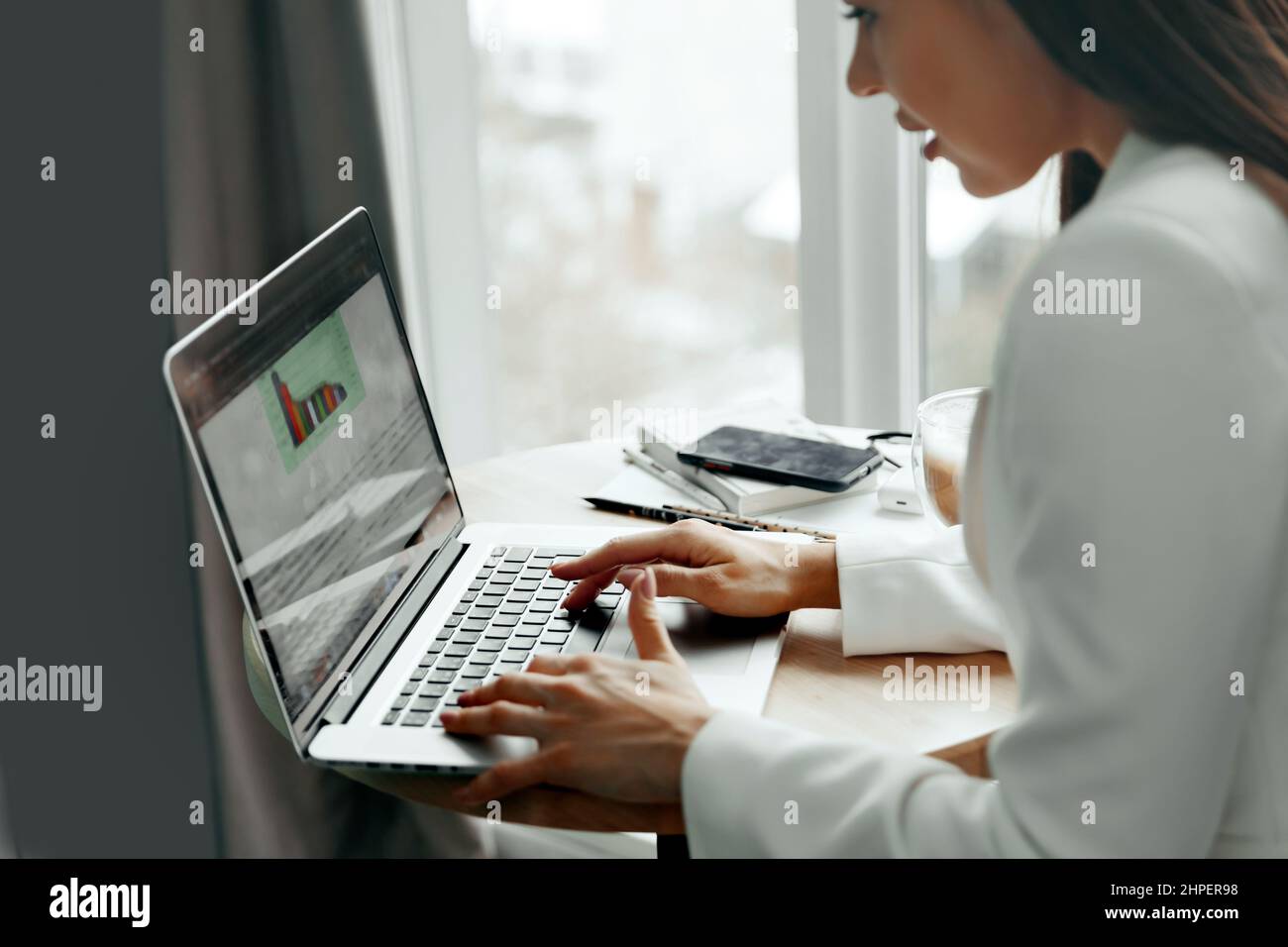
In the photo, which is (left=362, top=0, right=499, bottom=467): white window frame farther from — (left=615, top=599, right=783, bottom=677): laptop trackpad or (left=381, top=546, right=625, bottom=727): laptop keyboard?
(left=615, top=599, right=783, bottom=677): laptop trackpad

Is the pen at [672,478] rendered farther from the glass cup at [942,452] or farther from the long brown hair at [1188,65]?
the long brown hair at [1188,65]

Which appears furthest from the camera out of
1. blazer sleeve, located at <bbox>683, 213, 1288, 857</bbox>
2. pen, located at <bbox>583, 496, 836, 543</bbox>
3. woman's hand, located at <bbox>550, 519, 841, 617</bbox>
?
pen, located at <bbox>583, 496, 836, 543</bbox>

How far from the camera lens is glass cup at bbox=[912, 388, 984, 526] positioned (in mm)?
1124

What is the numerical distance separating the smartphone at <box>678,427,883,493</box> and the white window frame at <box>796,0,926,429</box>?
65cm

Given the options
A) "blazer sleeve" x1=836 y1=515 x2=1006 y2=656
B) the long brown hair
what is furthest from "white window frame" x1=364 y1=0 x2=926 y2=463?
the long brown hair

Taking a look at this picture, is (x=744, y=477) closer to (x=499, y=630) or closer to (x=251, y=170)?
(x=499, y=630)

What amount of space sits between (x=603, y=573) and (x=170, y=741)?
85cm

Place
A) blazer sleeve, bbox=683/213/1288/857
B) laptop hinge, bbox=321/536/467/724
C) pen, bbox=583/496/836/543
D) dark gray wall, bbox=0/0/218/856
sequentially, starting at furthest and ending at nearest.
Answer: dark gray wall, bbox=0/0/218/856
pen, bbox=583/496/836/543
laptop hinge, bbox=321/536/467/724
blazer sleeve, bbox=683/213/1288/857

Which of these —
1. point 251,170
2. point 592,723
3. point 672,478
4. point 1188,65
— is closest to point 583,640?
point 592,723

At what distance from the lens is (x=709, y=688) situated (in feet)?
3.03

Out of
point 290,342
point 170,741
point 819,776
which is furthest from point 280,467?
point 170,741

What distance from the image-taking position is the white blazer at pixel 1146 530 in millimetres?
620

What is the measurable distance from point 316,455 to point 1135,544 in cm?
60
